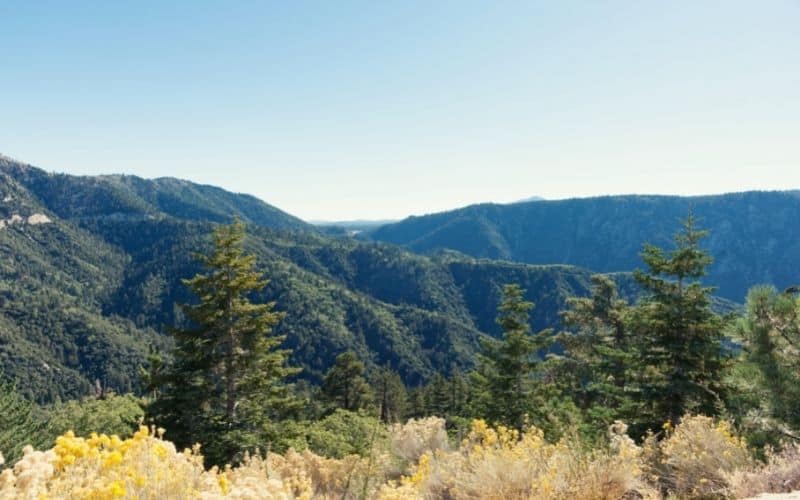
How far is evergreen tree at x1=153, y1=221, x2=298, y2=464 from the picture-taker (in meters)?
13.7

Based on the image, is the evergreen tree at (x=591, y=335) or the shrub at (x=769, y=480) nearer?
the shrub at (x=769, y=480)

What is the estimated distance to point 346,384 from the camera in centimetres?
3959

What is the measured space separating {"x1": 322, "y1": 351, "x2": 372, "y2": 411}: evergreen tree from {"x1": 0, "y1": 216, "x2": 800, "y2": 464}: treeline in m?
20.2

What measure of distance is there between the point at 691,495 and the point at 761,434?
4.92ft

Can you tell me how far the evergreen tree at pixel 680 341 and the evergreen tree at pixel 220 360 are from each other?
31.2ft

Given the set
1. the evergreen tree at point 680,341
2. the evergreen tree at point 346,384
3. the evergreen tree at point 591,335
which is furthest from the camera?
the evergreen tree at point 346,384

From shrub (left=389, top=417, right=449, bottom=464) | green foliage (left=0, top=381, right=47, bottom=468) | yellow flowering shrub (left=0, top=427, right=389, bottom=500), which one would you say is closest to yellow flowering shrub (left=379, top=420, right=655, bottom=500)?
yellow flowering shrub (left=0, top=427, right=389, bottom=500)

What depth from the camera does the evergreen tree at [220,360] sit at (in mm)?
13688

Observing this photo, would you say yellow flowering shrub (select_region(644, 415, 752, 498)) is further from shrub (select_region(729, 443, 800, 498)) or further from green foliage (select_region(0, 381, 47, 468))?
green foliage (select_region(0, 381, 47, 468))

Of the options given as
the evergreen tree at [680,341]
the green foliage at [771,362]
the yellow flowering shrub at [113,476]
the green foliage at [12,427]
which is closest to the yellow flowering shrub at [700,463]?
the green foliage at [771,362]

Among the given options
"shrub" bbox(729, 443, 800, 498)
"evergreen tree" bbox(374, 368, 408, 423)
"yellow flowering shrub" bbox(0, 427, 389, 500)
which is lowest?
"evergreen tree" bbox(374, 368, 408, 423)

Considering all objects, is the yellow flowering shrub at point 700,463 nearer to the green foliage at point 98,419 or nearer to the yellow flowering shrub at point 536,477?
the yellow flowering shrub at point 536,477

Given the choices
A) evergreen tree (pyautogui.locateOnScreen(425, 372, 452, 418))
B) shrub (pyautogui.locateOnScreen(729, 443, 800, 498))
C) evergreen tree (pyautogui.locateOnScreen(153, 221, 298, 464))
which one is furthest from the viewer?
evergreen tree (pyautogui.locateOnScreen(425, 372, 452, 418))

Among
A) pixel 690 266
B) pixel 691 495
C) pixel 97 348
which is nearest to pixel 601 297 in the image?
pixel 690 266
